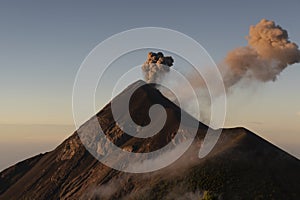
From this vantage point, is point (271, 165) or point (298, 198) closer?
point (298, 198)

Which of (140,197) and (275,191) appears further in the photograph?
(140,197)

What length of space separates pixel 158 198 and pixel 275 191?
51043mm

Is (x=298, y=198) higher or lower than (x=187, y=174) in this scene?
lower

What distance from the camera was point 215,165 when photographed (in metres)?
197

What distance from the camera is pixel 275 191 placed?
17512 centimetres

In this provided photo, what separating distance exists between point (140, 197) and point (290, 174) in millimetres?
69815

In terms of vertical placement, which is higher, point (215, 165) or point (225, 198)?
point (215, 165)

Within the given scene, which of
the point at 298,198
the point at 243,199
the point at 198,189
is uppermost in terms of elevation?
the point at 198,189

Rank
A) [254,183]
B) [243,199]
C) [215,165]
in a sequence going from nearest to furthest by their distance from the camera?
[243,199] < [254,183] < [215,165]

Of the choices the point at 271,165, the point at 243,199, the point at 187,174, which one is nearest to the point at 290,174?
the point at 271,165

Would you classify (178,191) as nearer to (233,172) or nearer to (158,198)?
(158,198)

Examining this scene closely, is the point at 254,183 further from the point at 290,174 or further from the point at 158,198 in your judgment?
the point at 158,198

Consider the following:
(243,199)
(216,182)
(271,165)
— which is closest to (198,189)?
(216,182)

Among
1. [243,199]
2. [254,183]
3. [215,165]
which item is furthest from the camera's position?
[215,165]
